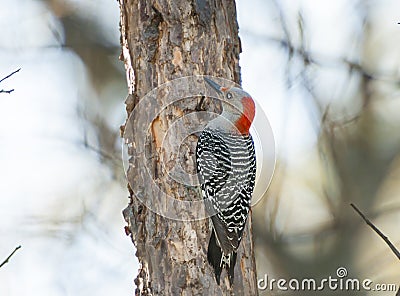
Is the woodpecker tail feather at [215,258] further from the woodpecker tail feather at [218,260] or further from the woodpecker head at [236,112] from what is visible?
the woodpecker head at [236,112]

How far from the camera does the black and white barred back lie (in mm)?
3934

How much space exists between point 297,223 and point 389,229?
69 cm

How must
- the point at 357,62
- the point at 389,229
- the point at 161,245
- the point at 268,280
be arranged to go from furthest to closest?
the point at 357,62 < the point at 389,229 < the point at 268,280 < the point at 161,245

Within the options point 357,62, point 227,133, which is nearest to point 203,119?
point 227,133

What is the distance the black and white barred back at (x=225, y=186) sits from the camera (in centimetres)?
393

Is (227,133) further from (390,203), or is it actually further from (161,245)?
(390,203)

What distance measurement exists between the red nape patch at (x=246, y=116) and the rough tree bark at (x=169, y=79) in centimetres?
14

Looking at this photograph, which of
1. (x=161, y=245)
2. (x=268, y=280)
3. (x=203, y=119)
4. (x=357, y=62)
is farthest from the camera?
(x=357, y=62)

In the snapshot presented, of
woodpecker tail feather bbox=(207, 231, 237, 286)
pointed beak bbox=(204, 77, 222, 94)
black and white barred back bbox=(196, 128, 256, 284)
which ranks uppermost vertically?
pointed beak bbox=(204, 77, 222, 94)

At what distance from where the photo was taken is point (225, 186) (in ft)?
13.9

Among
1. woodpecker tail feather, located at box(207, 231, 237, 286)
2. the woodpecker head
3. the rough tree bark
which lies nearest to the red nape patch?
the woodpecker head

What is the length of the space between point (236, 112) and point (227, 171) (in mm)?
329

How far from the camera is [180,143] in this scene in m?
4.12

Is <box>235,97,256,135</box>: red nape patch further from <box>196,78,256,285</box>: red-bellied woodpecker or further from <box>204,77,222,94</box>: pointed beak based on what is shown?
<box>204,77,222,94</box>: pointed beak
